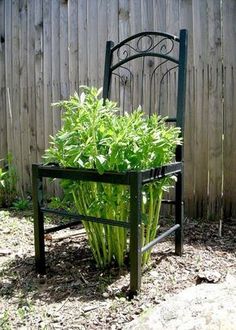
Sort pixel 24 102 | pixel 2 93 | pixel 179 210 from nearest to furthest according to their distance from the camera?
1. pixel 179 210
2. pixel 24 102
3. pixel 2 93

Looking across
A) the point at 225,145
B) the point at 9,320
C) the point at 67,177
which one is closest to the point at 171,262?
the point at 67,177

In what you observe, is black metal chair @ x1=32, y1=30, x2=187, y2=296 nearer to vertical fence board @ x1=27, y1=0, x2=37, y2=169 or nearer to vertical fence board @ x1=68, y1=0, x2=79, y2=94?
vertical fence board @ x1=68, y1=0, x2=79, y2=94

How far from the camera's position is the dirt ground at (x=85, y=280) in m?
1.57

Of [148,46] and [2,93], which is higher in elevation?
[148,46]

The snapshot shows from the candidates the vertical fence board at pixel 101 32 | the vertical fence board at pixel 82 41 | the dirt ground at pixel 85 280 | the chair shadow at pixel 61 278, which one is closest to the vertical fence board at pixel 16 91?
the vertical fence board at pixel 82 41

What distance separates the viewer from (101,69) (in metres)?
3.42

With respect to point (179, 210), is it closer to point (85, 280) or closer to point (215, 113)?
point (85, 280)

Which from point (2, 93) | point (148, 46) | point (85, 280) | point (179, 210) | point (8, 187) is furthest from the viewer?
point (2, 93)

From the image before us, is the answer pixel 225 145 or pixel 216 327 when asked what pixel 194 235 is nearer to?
pixel 225 145

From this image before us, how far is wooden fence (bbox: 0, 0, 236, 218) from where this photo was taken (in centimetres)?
284

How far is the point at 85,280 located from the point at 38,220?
40 centimetres

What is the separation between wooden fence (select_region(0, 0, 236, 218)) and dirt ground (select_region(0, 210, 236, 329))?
0.58 meters

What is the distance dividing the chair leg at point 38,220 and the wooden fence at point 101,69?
141 cm

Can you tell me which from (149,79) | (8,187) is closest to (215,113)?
(149,79)
